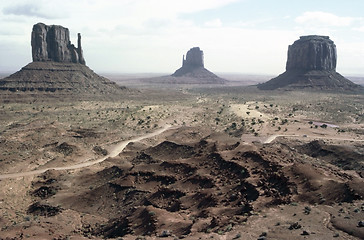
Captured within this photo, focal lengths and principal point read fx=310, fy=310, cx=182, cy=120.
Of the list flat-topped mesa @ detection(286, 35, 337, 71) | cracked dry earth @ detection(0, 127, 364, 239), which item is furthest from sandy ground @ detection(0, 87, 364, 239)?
flat-topped mesa @ detection(286, 35, 337, 71)

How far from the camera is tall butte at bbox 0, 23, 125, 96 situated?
112 metres

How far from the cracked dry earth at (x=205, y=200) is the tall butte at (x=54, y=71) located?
82.2 m

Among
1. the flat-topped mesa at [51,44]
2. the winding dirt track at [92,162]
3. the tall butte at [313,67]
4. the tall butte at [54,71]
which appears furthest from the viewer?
the tall butte at [313,67]

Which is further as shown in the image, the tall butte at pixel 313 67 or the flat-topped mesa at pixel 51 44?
the tall butte at pixel 313 67

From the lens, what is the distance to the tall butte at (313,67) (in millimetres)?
156625

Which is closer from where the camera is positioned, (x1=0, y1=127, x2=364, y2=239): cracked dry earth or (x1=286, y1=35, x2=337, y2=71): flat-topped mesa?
(x1=0, y1=127, x2=364, y2=239): cracked dry earth

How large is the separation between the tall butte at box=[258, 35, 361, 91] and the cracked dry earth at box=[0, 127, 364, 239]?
134m

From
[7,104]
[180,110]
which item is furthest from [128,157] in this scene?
[7,104]

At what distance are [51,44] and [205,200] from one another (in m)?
117

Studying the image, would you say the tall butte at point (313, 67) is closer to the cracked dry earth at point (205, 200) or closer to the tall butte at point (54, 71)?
the tall butte at point (54, 71)

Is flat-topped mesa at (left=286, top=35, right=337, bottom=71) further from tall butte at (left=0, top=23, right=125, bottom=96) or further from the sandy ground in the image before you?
the sandy ground

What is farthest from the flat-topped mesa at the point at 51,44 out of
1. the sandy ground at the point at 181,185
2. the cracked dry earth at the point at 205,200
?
the cracked dry earth at the point at 205,200

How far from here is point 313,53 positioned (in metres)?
160

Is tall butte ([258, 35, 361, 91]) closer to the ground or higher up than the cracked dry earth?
higher up
